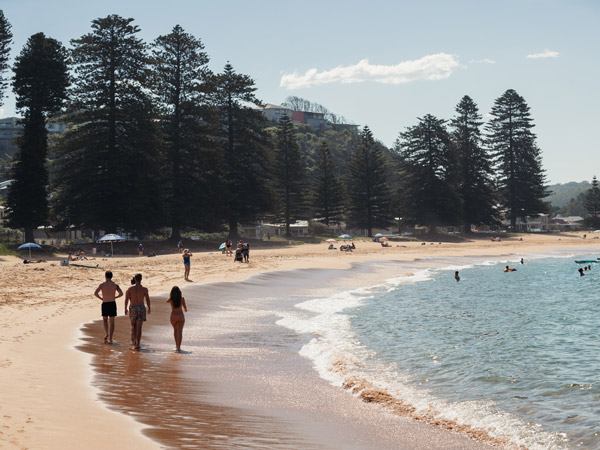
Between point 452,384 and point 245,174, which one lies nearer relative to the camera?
point 452,384

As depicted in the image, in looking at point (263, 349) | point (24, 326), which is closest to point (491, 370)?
point (263, 349)

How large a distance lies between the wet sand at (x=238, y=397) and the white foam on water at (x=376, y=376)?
50 centimetres

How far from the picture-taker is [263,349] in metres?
14.2

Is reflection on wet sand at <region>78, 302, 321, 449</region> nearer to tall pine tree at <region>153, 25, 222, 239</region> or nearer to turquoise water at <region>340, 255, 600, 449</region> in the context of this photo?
turquoise water at <region>340, 255, 600, 449</region>

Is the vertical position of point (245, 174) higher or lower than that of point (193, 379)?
higher

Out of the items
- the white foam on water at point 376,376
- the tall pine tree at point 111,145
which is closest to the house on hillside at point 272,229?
the tall pine tree at point 111,145

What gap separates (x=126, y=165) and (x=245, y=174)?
15952mm

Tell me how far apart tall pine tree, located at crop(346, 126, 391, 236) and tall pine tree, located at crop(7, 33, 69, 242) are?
46557 millimetres

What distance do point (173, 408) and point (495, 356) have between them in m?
8.38

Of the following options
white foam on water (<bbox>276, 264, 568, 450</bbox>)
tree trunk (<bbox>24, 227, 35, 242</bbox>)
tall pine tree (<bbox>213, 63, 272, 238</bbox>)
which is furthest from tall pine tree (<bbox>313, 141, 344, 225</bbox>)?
white foam on water (<bbox>276, 264, 568, 450</bbox>)

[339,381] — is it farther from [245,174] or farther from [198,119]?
[245,174]

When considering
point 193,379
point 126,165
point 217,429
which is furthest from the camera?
point 126,165

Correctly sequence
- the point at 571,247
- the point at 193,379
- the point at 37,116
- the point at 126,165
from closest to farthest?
the point at 193,379
the point at 37,116
the point at 126,165
the point at 571,247

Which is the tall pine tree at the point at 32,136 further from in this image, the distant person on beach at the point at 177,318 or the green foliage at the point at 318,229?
the green foliage at the point at 318,229
